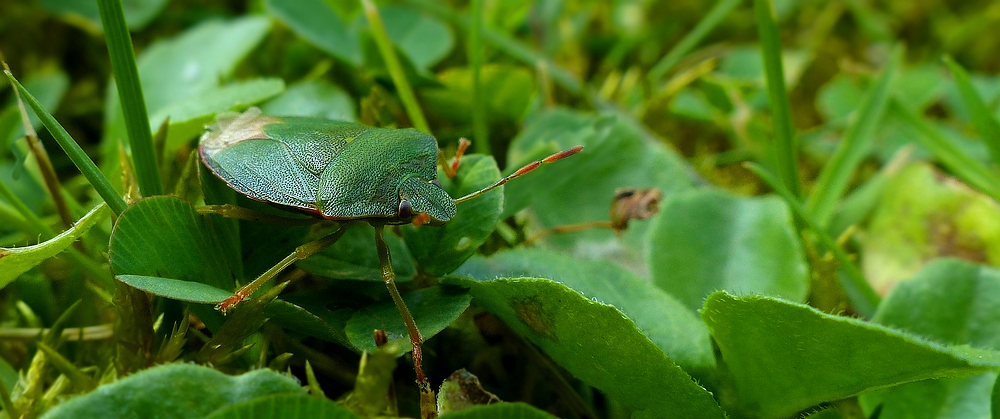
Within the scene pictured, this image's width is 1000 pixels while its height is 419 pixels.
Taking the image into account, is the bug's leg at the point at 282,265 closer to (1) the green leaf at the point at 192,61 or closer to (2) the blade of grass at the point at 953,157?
(1) the green leaf at the point at 192,61

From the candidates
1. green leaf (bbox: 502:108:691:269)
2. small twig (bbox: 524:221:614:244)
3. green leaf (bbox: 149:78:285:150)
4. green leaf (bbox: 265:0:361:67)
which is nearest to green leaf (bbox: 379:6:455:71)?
green leaf (bbox: 265:0:361:67)

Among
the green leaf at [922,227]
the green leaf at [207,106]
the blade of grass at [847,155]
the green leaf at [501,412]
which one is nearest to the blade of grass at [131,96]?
the green leaf at [207,106]

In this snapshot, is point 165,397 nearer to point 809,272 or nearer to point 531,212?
point 531,212

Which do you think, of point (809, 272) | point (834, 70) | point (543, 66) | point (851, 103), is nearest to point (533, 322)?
point (809, 272)

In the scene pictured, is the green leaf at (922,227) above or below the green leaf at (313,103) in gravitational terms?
below

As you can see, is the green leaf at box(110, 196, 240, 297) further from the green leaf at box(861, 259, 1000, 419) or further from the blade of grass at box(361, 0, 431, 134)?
the green leaf at box(861, 259, 1000, 419)

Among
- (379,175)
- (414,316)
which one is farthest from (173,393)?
(379,175)

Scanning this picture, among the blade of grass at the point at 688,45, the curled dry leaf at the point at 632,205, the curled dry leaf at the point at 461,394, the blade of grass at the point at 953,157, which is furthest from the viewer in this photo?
the blade of grass at the point at 688,45

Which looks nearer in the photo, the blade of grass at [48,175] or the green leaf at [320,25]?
→ the blade of grass at [48,175]
